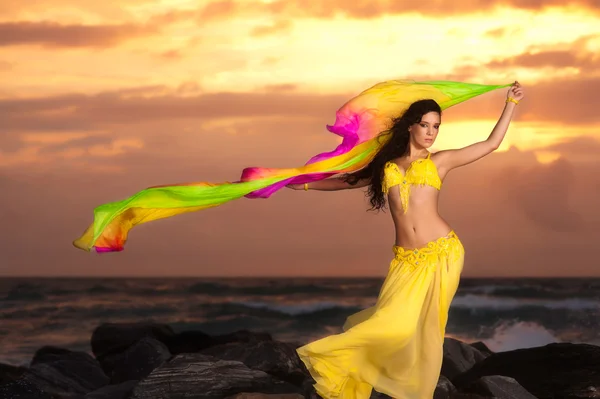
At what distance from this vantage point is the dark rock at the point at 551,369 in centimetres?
940

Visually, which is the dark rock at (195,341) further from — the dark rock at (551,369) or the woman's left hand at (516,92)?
the woman's left hand at (516,92)

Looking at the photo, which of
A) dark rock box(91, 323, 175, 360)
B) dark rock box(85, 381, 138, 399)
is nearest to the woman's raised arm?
dark rock box(85, 381, 138, 399)

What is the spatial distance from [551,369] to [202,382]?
132 inches

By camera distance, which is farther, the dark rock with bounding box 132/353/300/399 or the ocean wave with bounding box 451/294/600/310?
the ocean wave with bounding box 451/294/600/310

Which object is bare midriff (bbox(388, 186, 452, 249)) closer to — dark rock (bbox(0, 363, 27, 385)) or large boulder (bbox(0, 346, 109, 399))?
large boulder (bbox(0, 346, 109, 399))

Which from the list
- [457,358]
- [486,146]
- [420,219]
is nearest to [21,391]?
[420,219]

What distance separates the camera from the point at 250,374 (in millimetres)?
8688

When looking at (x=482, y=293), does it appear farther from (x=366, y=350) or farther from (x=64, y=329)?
(x=366, y=350)

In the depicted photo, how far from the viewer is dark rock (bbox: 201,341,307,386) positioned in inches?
399

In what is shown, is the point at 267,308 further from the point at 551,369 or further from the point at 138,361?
the point at 551,369

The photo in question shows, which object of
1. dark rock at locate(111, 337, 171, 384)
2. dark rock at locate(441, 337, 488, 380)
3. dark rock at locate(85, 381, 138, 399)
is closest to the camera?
dark rock at locate(85, 381, 138, 399)

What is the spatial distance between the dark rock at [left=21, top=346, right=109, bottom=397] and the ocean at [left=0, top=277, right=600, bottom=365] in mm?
8611

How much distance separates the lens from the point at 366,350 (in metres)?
6.99

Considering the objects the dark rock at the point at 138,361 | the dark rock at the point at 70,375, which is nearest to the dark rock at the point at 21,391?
the dark rock at the point at 70,375
